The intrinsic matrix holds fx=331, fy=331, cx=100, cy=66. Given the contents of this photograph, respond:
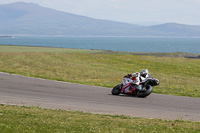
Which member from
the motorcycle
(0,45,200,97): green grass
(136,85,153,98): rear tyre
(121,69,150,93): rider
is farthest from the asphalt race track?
(0,45,200,97): green grass

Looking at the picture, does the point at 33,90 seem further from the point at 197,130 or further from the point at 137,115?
the point at 197,130

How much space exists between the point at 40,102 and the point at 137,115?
4.92 metres

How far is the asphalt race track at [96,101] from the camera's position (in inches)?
579

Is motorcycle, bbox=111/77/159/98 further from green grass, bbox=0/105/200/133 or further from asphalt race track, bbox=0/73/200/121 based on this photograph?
green grass, bbox=0/105/200/133

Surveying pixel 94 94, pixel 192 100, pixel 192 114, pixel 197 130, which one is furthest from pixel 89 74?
pixel 197 130

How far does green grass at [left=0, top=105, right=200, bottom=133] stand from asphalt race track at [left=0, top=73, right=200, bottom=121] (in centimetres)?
218

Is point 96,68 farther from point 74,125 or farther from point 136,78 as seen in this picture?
point 74,125

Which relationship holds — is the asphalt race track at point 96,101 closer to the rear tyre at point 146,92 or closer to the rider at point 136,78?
the rear tyre at point 146,92

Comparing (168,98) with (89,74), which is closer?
(168,98)

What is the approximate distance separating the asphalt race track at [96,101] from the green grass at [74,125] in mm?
2176

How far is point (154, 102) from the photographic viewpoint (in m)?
17.3

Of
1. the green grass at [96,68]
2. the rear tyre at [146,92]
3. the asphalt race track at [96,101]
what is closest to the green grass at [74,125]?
the asphalt race track at [96,101]

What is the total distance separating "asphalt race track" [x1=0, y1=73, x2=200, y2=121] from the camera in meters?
14.7

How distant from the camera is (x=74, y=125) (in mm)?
10430
